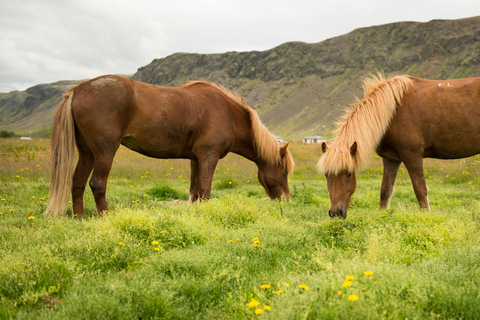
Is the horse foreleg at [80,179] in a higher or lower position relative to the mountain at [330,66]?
lower

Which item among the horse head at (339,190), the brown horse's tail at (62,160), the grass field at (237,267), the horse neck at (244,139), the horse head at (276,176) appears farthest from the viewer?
the horse head at (276,176)

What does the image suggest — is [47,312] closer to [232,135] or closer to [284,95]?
[232,135]

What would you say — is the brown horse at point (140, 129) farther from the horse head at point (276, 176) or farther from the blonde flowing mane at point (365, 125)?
the blonde flowing mane at point (365, 125)

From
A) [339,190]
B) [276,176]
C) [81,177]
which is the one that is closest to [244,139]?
[276,176]

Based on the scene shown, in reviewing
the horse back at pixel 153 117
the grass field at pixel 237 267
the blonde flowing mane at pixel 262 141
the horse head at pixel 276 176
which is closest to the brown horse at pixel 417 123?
the grass field at pixel 237 267

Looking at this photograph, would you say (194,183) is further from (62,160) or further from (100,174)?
(62,160)

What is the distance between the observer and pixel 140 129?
18.1ft

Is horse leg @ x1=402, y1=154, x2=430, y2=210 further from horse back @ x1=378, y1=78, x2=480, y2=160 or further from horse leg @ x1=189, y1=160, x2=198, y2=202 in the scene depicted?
horse leg @ x1=189, y1=160, x2=198, y2=202

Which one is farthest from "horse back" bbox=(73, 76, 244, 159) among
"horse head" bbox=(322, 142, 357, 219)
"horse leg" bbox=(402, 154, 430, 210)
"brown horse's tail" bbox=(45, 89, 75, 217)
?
"horse leg" bbox=(402, 154, 430, 210)

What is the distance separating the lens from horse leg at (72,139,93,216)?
5.50 meters

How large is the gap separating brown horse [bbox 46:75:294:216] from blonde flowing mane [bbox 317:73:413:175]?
2.05 metres

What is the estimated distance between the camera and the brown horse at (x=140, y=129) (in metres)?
5.12

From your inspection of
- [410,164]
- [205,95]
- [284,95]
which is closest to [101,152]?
[205,95]

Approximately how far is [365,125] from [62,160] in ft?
16.1
